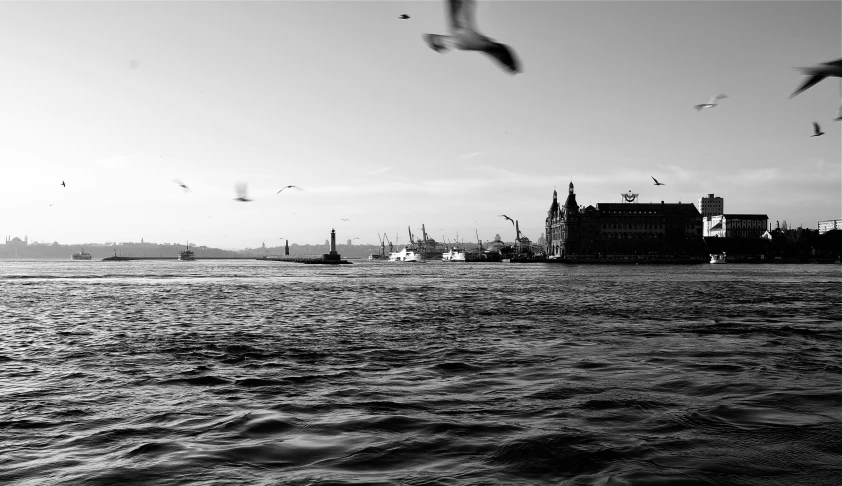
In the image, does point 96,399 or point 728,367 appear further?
point 728,367

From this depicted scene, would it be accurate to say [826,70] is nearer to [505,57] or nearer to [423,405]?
[505,57]

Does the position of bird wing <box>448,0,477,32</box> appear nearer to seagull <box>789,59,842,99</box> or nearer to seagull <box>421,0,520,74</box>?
seagull <box>421,0,520,74</box>

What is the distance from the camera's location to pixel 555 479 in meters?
8.03

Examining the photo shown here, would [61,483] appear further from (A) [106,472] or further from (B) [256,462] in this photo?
(B) [256,462]

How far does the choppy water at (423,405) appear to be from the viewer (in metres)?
8.37

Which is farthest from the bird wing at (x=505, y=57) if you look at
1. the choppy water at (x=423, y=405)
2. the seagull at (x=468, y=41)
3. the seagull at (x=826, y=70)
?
the choppy water at (x=423, y=405)

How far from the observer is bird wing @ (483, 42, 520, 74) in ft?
12.8

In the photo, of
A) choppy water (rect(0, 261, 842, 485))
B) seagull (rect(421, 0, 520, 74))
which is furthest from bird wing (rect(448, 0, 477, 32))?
choppy water (rect(0, 261, 842, 485))

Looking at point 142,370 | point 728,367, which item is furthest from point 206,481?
point 728,367

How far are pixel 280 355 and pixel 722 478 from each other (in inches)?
473

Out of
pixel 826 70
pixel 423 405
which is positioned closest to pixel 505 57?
pixel 826 70

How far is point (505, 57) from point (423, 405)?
864 centimetres

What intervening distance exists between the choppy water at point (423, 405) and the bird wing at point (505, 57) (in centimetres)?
537

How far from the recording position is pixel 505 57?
3.99 m
